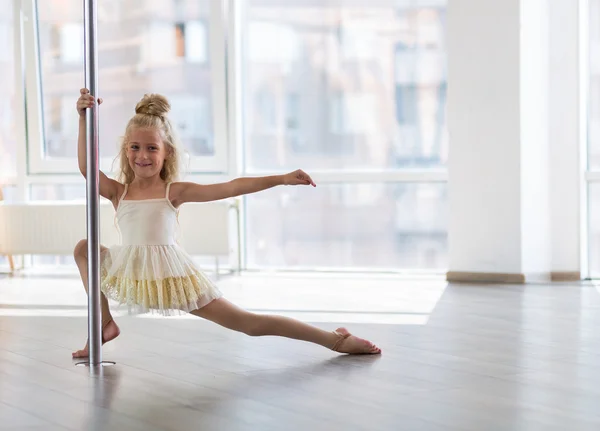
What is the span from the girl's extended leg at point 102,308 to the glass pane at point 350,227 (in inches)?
136

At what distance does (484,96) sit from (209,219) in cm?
194

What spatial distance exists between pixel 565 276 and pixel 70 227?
3231mm

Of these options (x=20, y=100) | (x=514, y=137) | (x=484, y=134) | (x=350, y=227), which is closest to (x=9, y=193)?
(x=20, y=100)

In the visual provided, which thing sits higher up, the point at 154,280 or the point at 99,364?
the point at 154,280

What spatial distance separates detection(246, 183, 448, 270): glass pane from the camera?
264 inches

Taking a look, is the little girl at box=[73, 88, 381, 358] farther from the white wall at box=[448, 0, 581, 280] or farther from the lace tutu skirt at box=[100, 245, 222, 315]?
the white wall at box=[448, 0, 581, 280]

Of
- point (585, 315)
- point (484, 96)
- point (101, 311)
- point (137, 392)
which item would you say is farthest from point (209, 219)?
point (137, 392)

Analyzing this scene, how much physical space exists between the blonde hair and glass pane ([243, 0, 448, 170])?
3.38m

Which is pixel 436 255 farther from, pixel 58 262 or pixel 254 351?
pixel 254 351

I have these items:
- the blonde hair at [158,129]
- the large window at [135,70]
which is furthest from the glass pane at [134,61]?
the blonde hair at [158,129]

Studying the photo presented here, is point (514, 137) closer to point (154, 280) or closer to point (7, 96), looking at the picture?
point (154, 280)

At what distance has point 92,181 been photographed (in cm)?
317

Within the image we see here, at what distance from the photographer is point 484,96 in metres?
6.08

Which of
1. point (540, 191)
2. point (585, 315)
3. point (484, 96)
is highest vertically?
point (484, 96)
